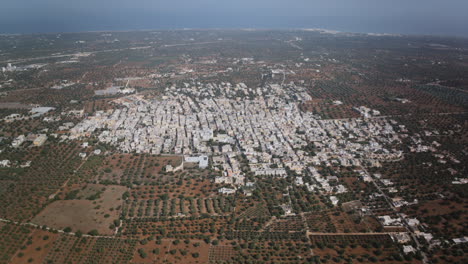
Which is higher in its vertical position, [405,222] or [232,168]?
[232,168]

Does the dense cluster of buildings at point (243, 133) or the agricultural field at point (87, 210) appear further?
the dense cluster of buildings at point (243, 133)

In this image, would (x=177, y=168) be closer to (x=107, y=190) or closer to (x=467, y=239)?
(x=107, y=190)

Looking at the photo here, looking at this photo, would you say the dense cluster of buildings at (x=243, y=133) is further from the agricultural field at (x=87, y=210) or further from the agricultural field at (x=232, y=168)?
the agricultural field at (x=87, y=210)

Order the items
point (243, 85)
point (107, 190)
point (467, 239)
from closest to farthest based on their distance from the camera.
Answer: point (467, 239)
point (107, 190)
point (243, 85)

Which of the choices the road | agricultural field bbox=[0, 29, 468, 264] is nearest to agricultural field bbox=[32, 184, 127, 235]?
agricultural field bbox=[0, 29, 468, 264]

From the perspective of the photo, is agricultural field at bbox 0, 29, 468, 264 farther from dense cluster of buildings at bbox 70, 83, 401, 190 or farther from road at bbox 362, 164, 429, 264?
dense cluster of buildings at bbox 70, 83, 401, 190

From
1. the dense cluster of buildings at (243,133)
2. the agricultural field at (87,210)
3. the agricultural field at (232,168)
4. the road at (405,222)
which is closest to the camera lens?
the road at (405,222)

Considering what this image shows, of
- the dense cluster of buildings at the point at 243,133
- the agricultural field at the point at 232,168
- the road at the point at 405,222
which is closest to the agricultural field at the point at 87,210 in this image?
the agricultural field at the point at 232,168

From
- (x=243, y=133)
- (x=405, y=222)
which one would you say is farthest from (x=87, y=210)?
(x=405, y=222)

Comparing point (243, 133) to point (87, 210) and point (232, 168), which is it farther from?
point (87, 210)

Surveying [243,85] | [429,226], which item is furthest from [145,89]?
Answer: [429,226]

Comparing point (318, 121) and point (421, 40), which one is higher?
point (421, 40)
